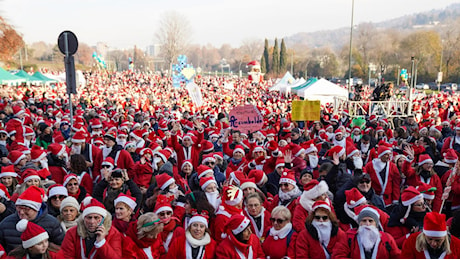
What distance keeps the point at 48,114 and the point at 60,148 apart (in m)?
8.78

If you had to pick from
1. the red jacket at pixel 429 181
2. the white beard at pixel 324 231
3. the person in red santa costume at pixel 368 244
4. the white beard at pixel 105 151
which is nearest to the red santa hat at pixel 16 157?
the white beard at pixel 105 151

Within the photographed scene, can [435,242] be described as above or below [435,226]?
below

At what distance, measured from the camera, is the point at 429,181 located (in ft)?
19.2

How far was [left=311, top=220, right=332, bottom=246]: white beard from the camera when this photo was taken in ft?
12.3

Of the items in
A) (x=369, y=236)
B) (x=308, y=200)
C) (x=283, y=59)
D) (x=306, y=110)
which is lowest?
(x=369, y=236)

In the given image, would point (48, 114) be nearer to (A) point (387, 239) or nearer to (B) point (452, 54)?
(A) point (387, 239)

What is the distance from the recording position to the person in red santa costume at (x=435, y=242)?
10.8 ft

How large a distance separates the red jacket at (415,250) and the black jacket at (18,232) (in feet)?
10.1

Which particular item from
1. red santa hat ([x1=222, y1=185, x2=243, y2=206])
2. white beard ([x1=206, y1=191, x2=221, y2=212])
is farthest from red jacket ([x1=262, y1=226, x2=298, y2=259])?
white beard ([x1=206, y1=191, x2=221, y2=212])

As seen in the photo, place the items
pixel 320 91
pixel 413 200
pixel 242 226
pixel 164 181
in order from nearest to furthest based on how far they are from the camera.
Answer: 1. pixel 242 226
2. pixel 413 200
3. pixel 164 181
4. pixel 320 91

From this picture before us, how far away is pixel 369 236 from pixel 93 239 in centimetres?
238

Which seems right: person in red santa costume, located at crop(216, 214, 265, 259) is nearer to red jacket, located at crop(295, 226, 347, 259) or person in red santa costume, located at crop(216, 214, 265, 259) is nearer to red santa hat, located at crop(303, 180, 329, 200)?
red jacket, located at crop(295, 226, 347, 259)

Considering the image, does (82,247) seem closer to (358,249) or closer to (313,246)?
(313,246)

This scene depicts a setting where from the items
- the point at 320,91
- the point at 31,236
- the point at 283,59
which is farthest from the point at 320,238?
the point at 283,59
